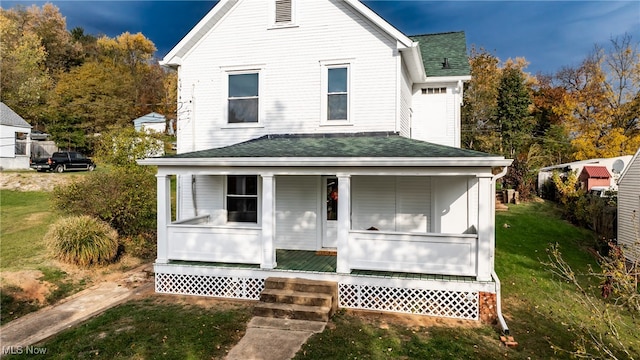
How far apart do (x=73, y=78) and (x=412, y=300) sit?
4284 centimetres

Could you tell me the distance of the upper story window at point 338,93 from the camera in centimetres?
1084

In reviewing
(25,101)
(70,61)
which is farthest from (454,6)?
(70,61)

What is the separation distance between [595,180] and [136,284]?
2198 centimetres

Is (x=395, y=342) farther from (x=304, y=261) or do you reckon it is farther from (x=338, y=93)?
(x=338, y=93)

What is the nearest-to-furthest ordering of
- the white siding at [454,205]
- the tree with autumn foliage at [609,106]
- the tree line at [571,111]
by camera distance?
the white siding at [454,205], the tree with autumn foliage at [609,106], the tree line at [571,111]

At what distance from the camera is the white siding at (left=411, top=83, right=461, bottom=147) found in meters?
12.9

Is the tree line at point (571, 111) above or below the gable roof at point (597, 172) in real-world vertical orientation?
above

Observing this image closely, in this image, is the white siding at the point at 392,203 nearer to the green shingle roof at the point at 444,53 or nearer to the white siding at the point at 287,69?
the white siding at the point at 287,69

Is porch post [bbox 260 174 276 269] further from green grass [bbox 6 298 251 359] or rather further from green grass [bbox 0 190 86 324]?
green grass [bbox 0 190 86 324]

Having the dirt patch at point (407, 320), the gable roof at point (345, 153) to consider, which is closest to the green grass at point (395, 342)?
the dirt patch at point (407, 320)

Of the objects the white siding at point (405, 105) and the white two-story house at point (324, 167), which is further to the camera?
the white siding at point (405, 105)

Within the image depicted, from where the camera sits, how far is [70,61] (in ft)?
151

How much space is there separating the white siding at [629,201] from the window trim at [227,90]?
13673 mm

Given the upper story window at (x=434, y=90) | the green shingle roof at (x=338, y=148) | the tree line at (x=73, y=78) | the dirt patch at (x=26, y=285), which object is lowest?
the dirt patch at (x=26, y=285)
